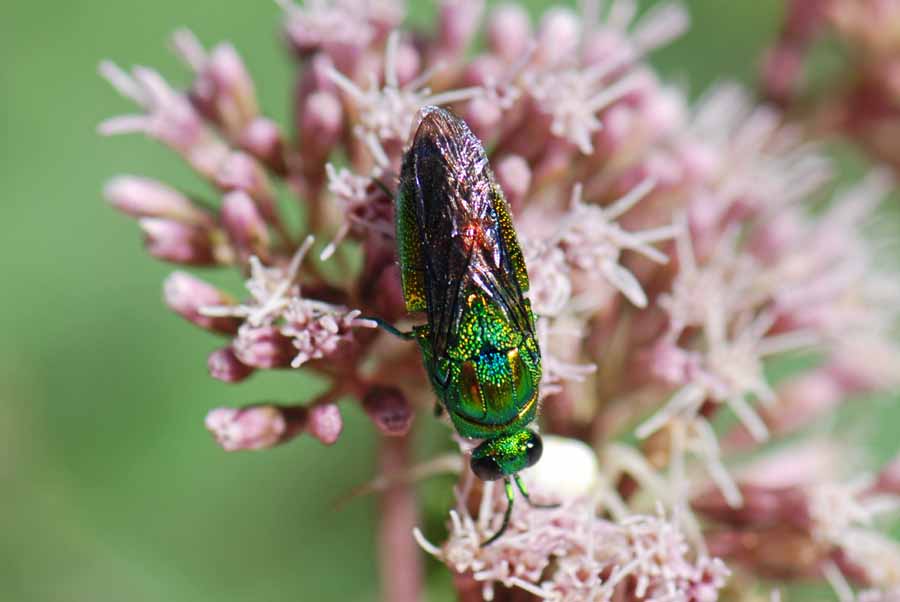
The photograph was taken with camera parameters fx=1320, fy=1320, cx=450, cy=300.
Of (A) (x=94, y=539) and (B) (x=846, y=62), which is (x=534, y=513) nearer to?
(A) (x=94, y=539)

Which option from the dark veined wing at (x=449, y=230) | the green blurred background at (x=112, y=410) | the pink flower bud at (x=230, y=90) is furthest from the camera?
the green blurred background at (x=112, y=410)

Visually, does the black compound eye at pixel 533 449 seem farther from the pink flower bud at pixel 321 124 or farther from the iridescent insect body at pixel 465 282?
the pink flower bud at pixel 321 124

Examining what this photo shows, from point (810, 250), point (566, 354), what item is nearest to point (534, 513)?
point (566, 354)

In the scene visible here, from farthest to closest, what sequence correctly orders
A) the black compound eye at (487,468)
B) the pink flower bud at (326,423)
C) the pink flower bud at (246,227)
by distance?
the pink flower bud at (246,227) < the pink flower bud at (326,423) < the black compound eye at (487,468)

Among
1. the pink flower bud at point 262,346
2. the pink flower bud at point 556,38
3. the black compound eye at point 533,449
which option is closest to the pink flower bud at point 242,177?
the pink flower bud at point 262,346

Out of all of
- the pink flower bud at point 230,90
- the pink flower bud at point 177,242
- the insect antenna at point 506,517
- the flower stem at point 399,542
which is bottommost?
the insect antenna at point 506,517

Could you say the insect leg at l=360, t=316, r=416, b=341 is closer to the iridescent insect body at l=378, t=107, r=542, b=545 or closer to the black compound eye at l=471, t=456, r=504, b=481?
the iridescent insect body at l=378, t=107, r=542, b=545
